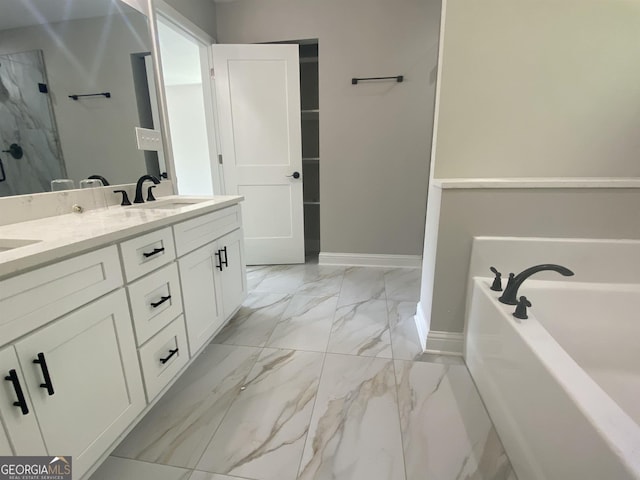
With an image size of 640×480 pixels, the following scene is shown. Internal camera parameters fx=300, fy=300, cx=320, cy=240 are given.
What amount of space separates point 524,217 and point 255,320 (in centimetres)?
172

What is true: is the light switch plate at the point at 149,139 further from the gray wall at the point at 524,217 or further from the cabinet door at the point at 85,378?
the gray wall at the point at 524,217

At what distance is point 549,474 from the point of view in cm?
85

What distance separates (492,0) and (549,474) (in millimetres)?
1900

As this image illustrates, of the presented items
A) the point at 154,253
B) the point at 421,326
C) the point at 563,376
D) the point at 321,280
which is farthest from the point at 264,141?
the point at 563,376

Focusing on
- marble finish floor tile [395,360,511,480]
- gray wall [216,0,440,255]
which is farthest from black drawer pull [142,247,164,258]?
gray wall [216,0,440,255]

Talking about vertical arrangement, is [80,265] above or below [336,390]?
above

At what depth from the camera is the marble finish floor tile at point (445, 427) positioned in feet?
3.52

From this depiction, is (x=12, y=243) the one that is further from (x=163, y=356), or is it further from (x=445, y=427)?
(x=445, y=427)

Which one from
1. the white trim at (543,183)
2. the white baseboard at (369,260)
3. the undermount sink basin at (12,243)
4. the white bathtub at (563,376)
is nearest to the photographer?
the white bathtub at (563,376)

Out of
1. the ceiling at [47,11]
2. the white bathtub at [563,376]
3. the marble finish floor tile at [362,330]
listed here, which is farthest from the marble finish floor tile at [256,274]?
the ceiling at [47,11]

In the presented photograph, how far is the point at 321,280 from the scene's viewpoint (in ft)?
9.06

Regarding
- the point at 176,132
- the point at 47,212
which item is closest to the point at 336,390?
the point at 47,212

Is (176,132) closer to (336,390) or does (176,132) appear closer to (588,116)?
(336,390)

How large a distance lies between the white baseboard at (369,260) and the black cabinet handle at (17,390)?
2513 mm
